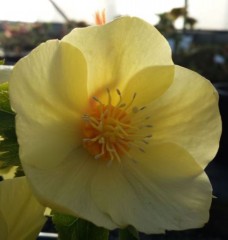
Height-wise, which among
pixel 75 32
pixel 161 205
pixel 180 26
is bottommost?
pixel 180 26

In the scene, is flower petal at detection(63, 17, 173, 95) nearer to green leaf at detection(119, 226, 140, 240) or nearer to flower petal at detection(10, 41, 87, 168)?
flower petal at detection(10, 41, 87, 168)

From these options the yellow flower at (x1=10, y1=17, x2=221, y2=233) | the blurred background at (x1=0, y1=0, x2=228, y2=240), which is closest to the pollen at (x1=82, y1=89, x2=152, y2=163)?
the yellow flower at (x1=10, y1=17, x2=221, y2=233)

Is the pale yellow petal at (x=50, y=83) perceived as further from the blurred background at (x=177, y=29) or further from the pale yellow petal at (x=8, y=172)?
the blurred background at (x=177, y=29)

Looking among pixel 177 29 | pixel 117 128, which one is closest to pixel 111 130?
pixel 117 128

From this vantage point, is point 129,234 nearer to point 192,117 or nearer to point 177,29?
point 192,117

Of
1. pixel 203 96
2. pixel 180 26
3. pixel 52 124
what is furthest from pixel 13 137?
pixel 180 26

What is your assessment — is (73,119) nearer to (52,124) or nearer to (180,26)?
(52,124)
